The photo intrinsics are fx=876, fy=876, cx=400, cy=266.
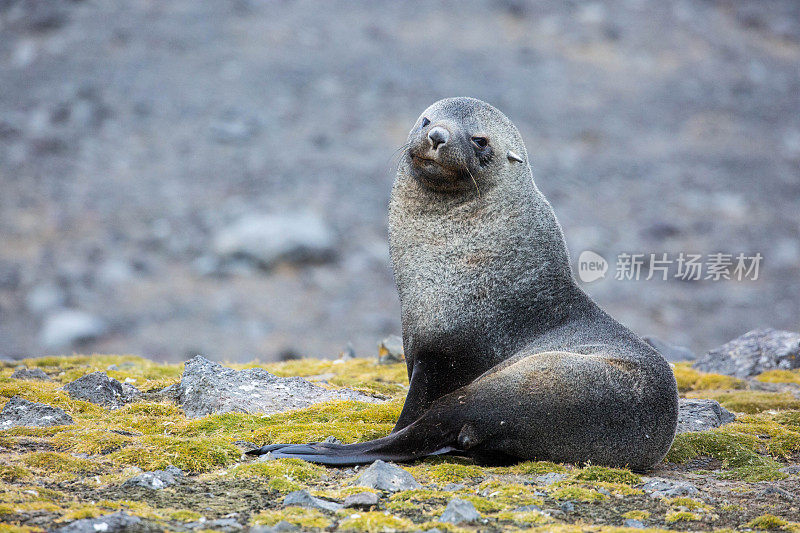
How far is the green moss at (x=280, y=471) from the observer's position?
21.0 ft

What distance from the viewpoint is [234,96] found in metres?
28.8

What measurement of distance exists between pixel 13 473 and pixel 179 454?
1.17 meters

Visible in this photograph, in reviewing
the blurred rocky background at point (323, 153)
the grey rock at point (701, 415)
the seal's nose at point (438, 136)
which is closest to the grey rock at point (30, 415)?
the seal's nose at point (438, 136)

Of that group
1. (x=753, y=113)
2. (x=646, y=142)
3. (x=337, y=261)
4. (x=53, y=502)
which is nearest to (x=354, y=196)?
(x=337, y=261)

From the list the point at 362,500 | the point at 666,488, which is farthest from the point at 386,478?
the point at 666,488

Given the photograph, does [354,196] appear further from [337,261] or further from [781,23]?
[781,23]

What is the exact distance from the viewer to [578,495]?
20.2ft

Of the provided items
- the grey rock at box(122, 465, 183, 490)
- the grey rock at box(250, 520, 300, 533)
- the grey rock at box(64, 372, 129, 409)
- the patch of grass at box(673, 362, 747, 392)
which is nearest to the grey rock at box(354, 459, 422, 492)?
the grey rock at box(250, 520, 300, 533)

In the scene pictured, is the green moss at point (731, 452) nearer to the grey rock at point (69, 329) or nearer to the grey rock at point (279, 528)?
the grey rock at point (279, 528)

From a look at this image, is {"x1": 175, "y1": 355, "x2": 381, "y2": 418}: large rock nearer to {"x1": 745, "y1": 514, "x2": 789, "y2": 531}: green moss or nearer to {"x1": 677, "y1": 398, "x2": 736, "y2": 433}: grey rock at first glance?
{"x1": 677, "y1": 398, "x2": 736, "y2": 433}: grey rock

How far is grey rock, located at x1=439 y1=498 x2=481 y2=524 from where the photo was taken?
5406 millimetres

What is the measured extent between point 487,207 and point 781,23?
111ft

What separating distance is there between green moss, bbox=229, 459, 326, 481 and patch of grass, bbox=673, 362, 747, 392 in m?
7.05

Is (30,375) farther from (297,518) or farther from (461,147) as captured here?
(297,518)
